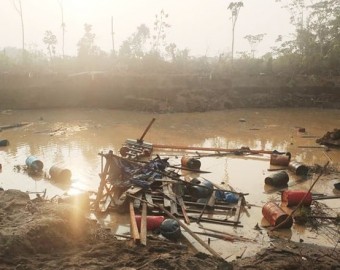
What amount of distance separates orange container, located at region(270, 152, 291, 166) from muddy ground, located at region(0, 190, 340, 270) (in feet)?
19.7

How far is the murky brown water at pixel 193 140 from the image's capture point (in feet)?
33.8

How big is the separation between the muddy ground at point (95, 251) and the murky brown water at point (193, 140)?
737 mm

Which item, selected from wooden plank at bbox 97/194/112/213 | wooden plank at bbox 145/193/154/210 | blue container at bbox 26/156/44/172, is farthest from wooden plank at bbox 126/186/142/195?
blue container at bbox 26/156/44/172

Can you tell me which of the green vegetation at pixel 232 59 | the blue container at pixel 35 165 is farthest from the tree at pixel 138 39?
the blue container at pixel 35 165

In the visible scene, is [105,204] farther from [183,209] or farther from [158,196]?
[183,209]

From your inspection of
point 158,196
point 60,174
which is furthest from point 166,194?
point 60,174

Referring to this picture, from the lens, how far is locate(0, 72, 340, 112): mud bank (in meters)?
27.9

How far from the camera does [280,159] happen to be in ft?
41.4

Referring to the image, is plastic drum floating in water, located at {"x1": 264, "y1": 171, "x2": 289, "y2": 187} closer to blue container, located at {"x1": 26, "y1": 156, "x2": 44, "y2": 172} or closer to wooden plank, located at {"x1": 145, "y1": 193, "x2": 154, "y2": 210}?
wooden plank, located at {"x1": 145, "y1": 193, "x2": 154, "y2": 210}

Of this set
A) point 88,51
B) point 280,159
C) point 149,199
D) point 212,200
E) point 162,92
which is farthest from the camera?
point 88,51

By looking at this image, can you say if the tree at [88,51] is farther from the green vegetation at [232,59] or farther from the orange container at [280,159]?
the orange container at [280,159]

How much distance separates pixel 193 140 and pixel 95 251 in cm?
1184

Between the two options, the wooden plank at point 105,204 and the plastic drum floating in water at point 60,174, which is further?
the plastic drum floating in water at point 60,174

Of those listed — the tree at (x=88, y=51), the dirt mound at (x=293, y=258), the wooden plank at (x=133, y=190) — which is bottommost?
the dirt mound at (x=293, y=258)
